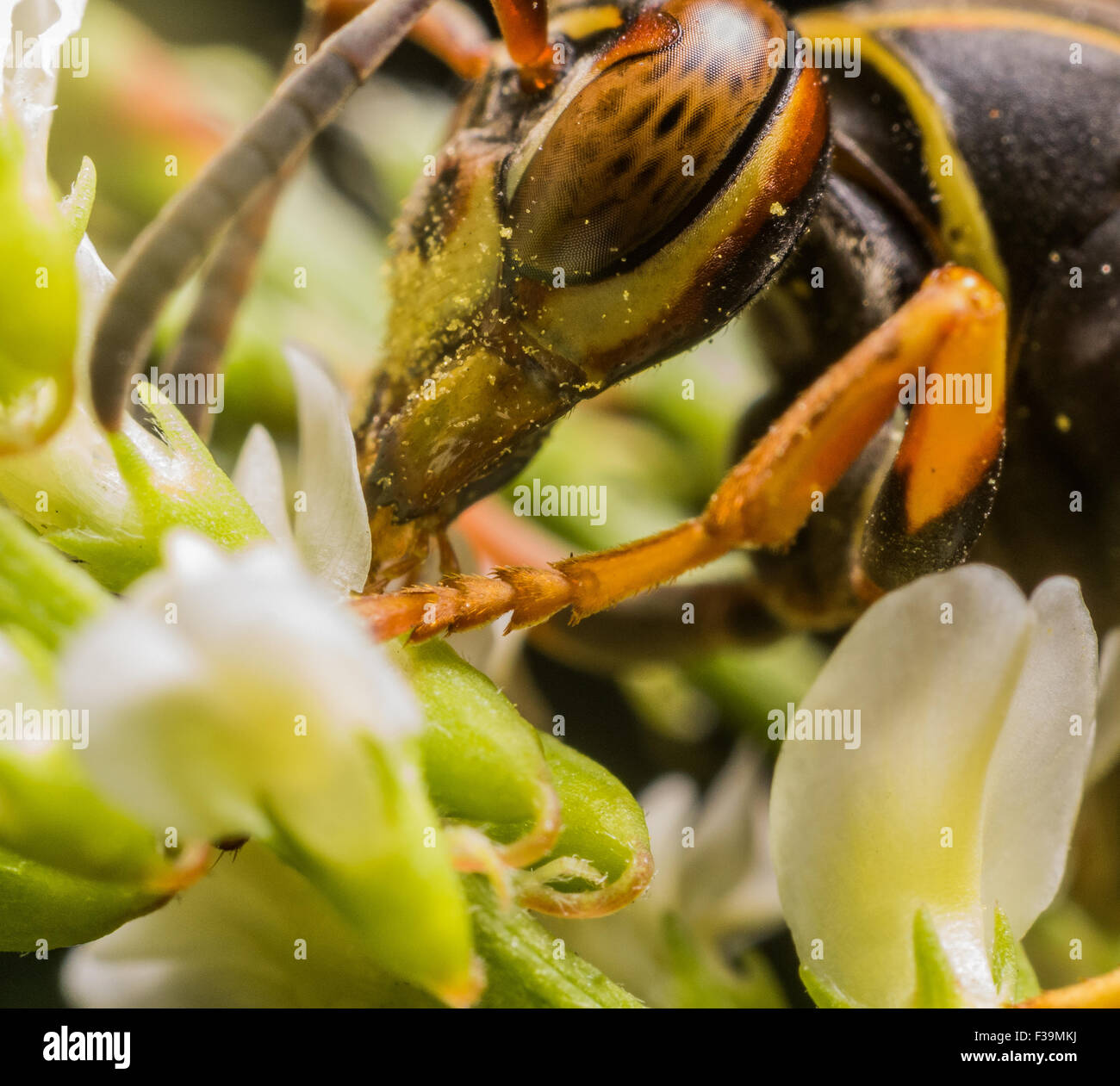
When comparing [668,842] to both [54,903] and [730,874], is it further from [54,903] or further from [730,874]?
[54,903]

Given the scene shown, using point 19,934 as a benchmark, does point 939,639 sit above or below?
above

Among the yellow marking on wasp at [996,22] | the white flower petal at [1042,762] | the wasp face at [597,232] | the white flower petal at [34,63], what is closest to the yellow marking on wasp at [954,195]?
the yellow marking on wasp at [996,22]

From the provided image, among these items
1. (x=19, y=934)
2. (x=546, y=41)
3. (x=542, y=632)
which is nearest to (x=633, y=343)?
(x=546, y=41)

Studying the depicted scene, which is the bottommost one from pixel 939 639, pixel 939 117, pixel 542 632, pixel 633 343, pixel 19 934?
pixel 542 632

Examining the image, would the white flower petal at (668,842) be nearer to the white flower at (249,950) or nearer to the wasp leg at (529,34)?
the white flower at (249,950)

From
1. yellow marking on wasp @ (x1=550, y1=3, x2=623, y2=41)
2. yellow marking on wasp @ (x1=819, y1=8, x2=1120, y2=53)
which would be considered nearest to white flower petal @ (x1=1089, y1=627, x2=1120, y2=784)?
yellow marking on wasp @ (x1=819, y1=8, x2=1120, y2=53)

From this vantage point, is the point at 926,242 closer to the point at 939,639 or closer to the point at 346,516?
the point at 939,639
